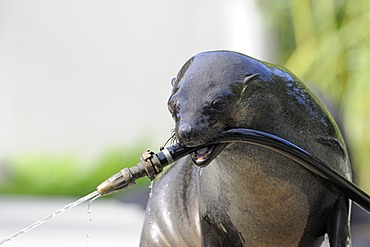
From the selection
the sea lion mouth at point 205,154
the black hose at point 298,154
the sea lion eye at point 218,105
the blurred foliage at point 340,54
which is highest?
the blurred foliage at point 340,54

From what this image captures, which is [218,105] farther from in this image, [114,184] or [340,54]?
[340,54]

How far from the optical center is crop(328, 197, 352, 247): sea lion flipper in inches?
24.9

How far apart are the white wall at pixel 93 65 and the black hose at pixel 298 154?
2.89 metres

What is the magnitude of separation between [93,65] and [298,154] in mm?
3302

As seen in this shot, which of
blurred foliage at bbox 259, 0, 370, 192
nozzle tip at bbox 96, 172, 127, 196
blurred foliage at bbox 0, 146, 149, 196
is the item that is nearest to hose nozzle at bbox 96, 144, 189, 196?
nozzle tip at bbox 96, 172, 127, 196

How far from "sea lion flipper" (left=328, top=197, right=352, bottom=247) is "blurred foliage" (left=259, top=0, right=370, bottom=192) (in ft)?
5.69

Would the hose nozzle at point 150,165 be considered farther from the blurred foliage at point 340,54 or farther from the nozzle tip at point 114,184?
the blurred foliage at point 340,54

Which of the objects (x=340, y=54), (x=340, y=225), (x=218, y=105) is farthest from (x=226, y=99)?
(x=340, y=54)

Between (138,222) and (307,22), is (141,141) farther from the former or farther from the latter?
(138,222)

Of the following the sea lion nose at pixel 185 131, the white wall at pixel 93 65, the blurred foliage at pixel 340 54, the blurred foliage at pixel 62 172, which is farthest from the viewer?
the white wall at pixel 93 65

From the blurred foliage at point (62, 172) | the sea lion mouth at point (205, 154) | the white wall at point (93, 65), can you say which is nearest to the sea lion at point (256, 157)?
the sea lion mouth at point (205, 154)

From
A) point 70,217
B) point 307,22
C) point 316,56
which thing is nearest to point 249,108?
point 70,217

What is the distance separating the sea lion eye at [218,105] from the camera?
1.83 feet

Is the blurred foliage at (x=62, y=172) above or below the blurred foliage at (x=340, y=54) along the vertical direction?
above
